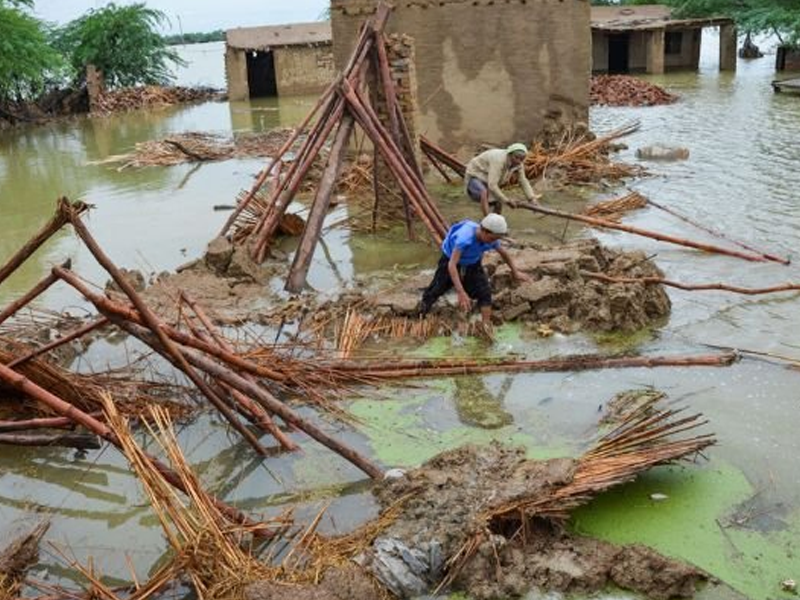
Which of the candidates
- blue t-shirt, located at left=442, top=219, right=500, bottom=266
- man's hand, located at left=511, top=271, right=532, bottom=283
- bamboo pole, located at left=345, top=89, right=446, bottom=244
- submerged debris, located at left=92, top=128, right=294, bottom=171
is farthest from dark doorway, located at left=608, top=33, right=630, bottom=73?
blue t-shirt, located at left=442, top=219, right=500, bottom=266

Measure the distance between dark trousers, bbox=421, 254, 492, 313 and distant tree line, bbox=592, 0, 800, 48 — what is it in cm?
2329

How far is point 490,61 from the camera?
12789mm

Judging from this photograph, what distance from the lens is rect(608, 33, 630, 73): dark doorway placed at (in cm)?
3119

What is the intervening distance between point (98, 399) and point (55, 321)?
8.01 feet

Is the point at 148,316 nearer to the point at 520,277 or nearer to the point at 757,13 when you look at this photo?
the point at 520,277

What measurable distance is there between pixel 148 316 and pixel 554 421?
2794 mm

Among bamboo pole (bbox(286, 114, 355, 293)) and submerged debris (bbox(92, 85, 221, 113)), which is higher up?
submerged debris (bbox(92, 85, 221, 113))

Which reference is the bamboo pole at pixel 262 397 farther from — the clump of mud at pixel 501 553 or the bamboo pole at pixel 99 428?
the bamboo pole at pixel 99 428

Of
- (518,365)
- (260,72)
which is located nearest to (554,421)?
(518,365)

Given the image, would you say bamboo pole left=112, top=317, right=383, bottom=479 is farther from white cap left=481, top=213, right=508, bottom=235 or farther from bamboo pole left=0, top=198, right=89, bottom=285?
white cap left=481, top=213, right=508, bottom=235

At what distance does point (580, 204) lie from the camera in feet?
37.0

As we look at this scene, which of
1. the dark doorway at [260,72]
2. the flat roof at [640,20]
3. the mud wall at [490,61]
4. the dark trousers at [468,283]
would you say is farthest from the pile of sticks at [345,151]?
the dark doorway at [260,72]

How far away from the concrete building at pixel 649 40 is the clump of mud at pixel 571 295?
23403 mm

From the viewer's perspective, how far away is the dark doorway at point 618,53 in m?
31.2
